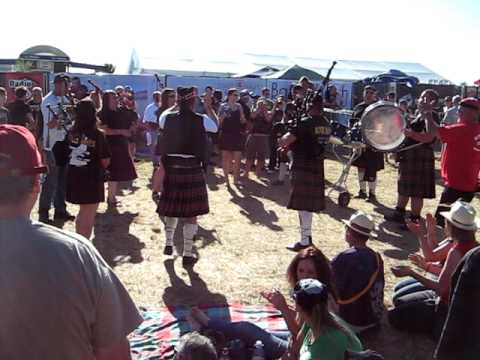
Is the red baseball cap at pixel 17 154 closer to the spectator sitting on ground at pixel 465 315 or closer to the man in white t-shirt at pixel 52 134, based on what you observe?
the spectator sitting on ground at pixel 465 315

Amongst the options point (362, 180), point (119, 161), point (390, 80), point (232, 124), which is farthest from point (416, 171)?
point (390, 80)

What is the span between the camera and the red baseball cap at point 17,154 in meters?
1.54

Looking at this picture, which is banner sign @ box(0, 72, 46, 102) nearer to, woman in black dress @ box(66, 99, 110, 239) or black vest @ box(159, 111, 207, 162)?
woman in black dress @ box(66, 99, 110, 239)

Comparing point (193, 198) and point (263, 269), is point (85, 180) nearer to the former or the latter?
point (193, 198)

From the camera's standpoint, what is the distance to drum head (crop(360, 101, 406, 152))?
6590 millimetres

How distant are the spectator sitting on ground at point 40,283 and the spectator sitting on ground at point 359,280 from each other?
2.56 meters

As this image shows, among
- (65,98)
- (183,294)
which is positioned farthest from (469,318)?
(65,98)

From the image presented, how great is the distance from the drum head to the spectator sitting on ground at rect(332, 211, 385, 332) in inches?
113

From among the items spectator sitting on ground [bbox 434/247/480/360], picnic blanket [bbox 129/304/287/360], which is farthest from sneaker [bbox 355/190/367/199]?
spectator sitting on ground [bbox 434/247/480/360]

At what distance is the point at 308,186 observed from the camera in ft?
19.9

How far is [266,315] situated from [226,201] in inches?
175

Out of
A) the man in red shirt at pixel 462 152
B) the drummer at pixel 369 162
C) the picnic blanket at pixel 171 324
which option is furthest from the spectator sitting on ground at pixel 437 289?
the drummer at pixel 369 162

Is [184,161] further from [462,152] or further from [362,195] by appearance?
[362,195]

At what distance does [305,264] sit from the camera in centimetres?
315
